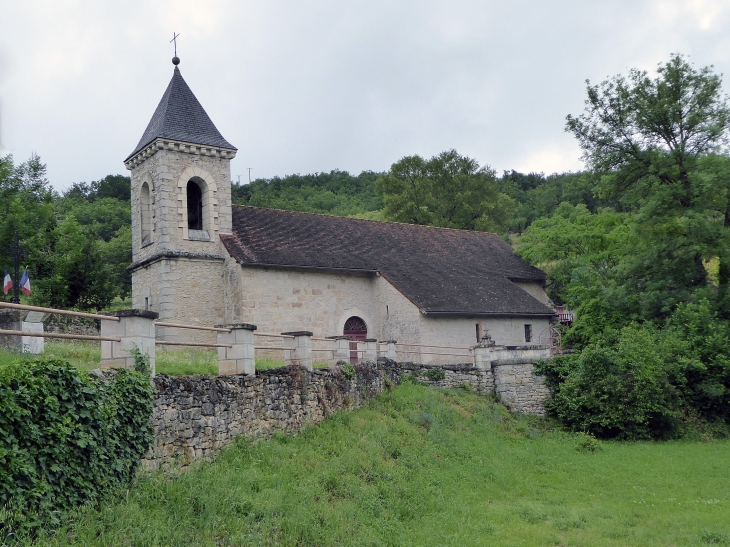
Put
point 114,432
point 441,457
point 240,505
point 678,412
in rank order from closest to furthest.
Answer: point 114,432 < point 240,505 < point 441,457 < point 678,412

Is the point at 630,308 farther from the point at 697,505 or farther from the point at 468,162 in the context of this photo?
the point at 468,162

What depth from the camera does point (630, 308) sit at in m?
25.3

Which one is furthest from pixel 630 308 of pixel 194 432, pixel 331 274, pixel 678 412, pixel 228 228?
pixel 194 432

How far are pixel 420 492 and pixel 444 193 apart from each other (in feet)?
120

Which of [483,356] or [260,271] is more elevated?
[260,271]

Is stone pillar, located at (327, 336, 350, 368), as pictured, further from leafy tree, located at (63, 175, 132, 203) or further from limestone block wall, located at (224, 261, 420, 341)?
leafy tree, located at (63, 175, 132, 203)

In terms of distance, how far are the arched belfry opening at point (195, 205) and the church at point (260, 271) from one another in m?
0.04

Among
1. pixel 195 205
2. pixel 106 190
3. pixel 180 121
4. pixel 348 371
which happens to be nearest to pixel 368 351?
pixel 348 371

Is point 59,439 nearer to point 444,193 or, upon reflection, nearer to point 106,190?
point 444,193

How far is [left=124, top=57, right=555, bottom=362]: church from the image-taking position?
21906mm

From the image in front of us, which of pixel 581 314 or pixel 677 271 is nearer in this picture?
pixel 677 271

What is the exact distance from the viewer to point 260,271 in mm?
22297

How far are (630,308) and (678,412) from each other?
5.79m

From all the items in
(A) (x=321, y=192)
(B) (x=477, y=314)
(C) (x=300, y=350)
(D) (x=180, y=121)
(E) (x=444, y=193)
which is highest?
(A) (x=321, y=192)
